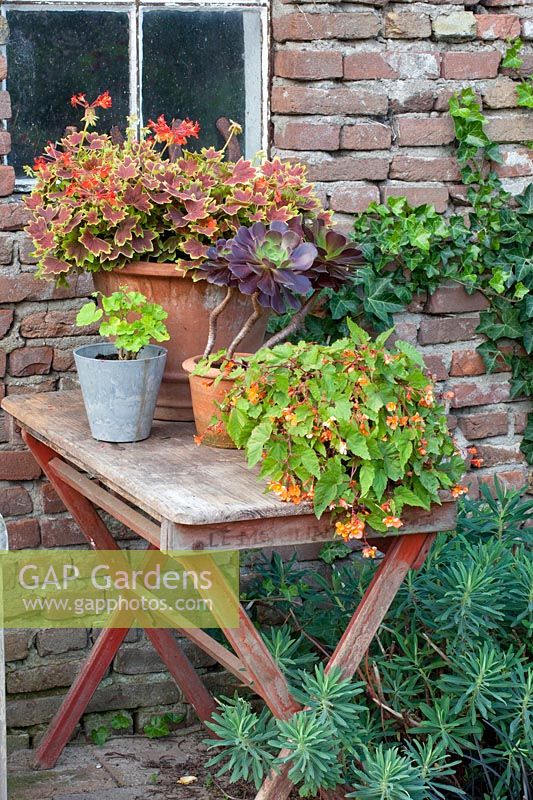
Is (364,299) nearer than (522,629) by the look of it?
No

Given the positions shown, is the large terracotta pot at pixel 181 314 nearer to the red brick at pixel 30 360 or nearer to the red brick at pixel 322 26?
the red brick at pixel 30 360

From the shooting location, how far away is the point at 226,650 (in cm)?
251

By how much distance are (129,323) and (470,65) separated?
4.36 feet

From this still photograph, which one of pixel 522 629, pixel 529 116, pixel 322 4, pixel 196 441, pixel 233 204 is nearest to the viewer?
pixel 196 441

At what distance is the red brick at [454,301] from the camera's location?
3129 mm

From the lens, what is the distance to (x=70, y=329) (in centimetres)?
298

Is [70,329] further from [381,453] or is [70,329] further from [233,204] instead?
[381,453]

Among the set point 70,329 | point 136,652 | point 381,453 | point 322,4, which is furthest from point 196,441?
point 322,4

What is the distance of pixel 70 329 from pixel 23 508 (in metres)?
0.49

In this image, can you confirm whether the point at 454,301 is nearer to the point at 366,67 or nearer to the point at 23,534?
the point at 366,67

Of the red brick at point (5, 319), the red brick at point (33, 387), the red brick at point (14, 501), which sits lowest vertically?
the red brick at point (14, 501)

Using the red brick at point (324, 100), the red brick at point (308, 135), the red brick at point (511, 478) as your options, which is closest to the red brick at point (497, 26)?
the red brick at point (324, 100)

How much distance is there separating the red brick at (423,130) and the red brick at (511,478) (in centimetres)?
96

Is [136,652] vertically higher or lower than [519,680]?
lower
